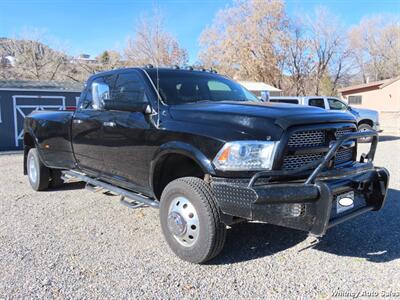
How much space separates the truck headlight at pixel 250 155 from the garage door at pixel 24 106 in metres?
11.7

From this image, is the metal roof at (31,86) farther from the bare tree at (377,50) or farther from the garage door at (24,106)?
the bare tree at (377,50)

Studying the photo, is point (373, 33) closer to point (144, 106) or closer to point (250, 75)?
point (250, 75)

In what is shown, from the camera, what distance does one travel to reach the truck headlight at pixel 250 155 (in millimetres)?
3344

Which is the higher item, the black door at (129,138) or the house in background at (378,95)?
the house in background at (378,95)

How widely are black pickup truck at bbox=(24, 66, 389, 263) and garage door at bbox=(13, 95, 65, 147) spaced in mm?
9996

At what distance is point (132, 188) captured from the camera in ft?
15.5

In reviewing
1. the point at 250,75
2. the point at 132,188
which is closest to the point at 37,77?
the point at 250,75

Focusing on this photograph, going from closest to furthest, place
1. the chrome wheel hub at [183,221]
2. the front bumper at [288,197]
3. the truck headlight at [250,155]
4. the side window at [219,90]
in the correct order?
the front bumper at [288,197]
the truck headlight at [250,155]
the chrome wheel hub at [183,221]
the side window at [219,90]

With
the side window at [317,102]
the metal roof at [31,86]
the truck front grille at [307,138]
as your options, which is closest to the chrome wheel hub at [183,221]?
the truck front grille at [307,138]

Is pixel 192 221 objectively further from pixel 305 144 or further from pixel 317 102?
pixel 317 102

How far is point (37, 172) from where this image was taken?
6.98m

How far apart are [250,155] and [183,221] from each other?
3.17ft

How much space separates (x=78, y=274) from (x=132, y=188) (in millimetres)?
1307

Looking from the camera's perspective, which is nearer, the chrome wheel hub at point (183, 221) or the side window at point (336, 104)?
the chrome wheel hub at point (183, 221)
